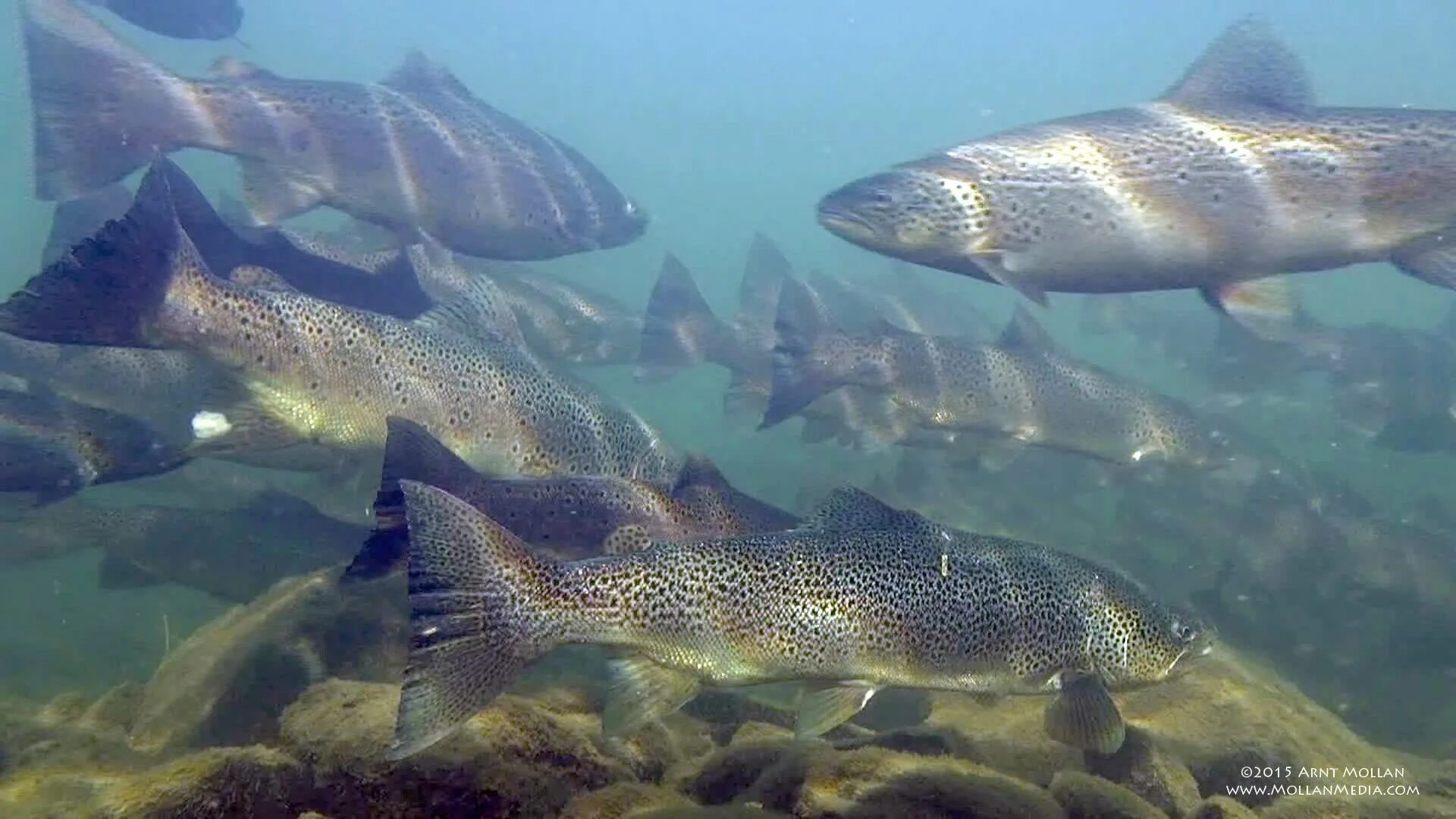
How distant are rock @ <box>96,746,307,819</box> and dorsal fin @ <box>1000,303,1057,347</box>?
8.29m

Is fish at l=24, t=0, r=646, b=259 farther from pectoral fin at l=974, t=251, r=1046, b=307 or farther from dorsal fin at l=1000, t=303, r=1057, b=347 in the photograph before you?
pectoral fin at l=974, t=251, r=1046, b=307

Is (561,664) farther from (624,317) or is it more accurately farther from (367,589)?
(624,317)

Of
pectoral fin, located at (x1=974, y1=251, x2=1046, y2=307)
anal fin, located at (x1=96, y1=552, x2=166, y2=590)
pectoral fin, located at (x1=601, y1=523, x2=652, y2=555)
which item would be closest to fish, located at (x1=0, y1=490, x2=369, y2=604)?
anal fin, located at (x1=96, y1=552, x2=166, y2=590)

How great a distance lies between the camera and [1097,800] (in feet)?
10.8

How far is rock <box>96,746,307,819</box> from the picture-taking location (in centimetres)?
275

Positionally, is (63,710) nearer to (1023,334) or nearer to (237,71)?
(237,71)

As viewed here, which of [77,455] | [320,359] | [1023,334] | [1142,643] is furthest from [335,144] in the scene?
[1142,643]

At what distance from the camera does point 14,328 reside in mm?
4418

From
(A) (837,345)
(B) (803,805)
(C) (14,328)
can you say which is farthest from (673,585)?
(A) (837,345)

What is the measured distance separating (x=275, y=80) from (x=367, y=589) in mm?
5627

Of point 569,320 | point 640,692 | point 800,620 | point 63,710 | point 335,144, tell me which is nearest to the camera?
point 640,692

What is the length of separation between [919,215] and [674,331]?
23.2 ft

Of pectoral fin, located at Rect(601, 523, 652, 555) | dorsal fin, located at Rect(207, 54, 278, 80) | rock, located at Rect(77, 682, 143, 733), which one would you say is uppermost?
dorsal fin, located at Rect(207, 54, 278, 80)

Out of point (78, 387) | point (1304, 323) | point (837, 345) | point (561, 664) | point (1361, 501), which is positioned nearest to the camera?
point (561, 664)
